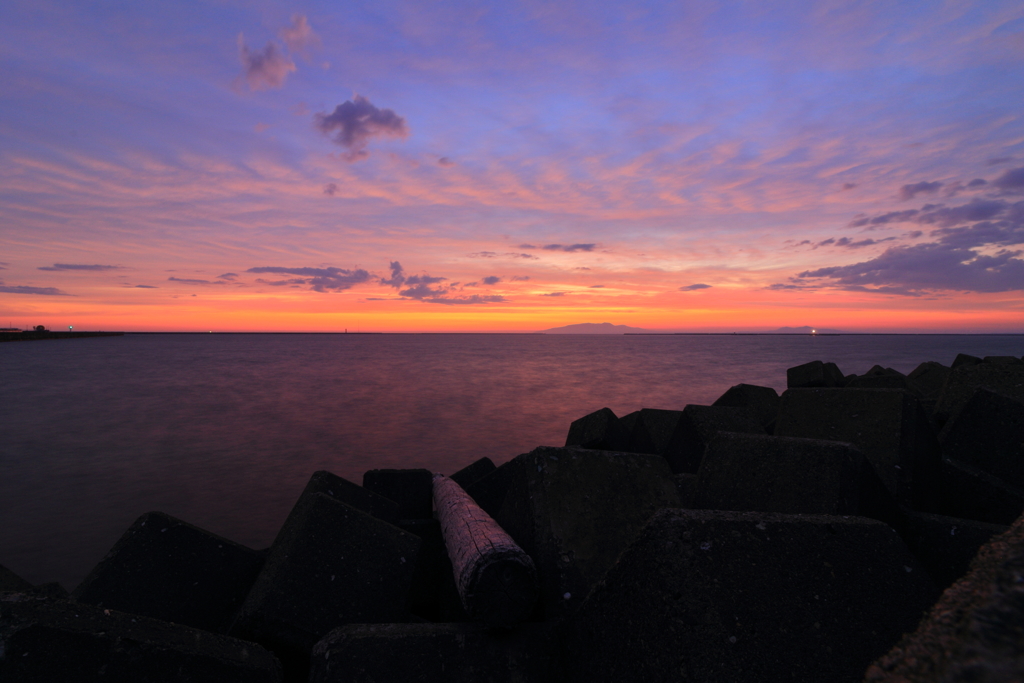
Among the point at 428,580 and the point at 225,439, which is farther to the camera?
the point at 225,439

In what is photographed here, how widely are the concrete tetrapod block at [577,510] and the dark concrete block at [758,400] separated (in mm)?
4917

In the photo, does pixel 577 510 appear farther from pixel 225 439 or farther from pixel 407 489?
pixel 225 439

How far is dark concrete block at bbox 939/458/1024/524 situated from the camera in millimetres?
2805

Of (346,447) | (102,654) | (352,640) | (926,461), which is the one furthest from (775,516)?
(346,447)

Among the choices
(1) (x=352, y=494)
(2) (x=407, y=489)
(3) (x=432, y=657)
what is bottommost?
(2) (x=407, y=489)

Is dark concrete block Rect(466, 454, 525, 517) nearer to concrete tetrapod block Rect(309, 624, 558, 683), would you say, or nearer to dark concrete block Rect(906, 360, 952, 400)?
concrete tetrapod block Rect(309, 624, 558, 683)

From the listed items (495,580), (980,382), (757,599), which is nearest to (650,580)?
(757,599)

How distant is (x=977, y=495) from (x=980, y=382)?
2189 mm

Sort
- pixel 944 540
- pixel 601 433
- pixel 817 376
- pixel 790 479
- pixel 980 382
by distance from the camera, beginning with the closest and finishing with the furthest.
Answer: pixel 944 540
pixel 790 479
pixel 980 382
pixel 601 433
pixel 817 376

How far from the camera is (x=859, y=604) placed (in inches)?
62.1

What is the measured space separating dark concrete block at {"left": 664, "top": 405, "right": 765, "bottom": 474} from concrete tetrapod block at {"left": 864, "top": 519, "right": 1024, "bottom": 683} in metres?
4.05

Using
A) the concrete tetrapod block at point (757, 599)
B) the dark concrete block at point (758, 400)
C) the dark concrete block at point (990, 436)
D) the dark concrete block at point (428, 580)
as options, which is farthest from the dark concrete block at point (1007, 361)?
the dark concrete block at point (428, 580)

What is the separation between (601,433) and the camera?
5875 mm

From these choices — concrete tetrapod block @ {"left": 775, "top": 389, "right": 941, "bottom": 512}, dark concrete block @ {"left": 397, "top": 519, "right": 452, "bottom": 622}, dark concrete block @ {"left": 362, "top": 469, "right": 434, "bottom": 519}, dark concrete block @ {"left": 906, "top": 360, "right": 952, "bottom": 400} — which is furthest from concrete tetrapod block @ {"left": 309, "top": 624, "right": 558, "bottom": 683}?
dark concrete block @ {"left": 906, "top": 360, "right": 952, "bottom": 400}
